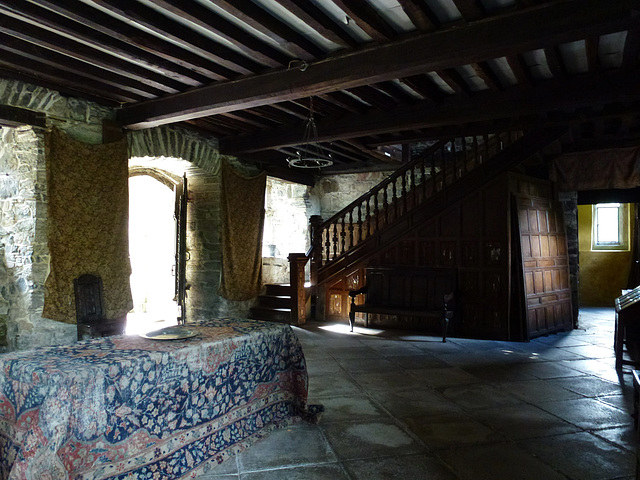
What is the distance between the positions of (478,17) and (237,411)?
328 centimetres

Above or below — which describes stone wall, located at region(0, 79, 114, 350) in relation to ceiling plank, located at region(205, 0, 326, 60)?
below

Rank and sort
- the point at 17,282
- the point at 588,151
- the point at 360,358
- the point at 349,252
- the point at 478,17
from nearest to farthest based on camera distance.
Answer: the point at 478,17, the point at 17,282, the point at 360,358, the point at 588,151, the point at 349,252

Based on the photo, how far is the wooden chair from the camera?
488 centimetres

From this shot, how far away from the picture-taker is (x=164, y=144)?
614 centimetres

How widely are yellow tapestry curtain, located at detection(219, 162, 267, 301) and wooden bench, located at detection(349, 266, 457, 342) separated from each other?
72.7 inches

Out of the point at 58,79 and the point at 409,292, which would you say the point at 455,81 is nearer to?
the point at 409,292

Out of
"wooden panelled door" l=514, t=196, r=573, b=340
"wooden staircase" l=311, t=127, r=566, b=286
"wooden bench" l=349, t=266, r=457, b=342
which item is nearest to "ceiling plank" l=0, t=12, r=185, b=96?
"wooden staircase" l=311, t=127, r=566, b=286

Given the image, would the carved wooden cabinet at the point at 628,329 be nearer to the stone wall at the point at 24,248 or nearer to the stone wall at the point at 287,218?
the stone wall at the point at 24,248

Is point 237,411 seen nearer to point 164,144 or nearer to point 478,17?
point 478,17

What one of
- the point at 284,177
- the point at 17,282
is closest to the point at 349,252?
the point at 284,177

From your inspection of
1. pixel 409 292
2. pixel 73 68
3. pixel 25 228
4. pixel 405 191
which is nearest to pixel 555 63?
pixel 405 191

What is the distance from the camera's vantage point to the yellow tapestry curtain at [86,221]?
187 inches

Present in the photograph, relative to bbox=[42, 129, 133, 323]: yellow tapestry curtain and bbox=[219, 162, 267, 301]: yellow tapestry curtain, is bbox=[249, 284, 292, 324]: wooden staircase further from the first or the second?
bbox=[42, 129, 133, 323]: yellow tapestry curtain

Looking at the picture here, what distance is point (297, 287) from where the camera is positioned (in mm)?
7383
